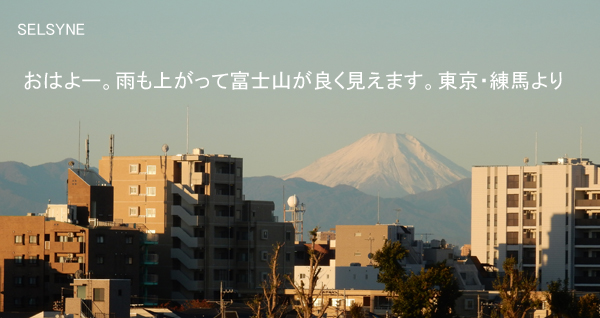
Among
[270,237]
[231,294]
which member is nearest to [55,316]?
[231,294]

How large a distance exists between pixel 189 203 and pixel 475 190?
135ft

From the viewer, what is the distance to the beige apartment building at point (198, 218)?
102562 millimetres

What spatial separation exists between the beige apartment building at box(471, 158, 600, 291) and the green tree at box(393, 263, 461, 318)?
48721 mm

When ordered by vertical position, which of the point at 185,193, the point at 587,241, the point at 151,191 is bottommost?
the point at 587,241

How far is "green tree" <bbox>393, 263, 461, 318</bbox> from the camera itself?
71812 mm

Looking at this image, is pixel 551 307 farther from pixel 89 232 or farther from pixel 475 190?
pixel 475 190

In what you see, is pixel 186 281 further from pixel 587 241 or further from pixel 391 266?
pixel 587 241

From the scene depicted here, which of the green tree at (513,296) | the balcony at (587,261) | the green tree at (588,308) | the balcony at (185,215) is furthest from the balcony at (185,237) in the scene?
the balcony at (587,261)

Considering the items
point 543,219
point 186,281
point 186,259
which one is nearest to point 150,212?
point 186,259

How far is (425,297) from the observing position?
72125mm

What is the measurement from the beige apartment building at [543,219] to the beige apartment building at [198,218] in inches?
1236

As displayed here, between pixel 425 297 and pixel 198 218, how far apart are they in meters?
36.2

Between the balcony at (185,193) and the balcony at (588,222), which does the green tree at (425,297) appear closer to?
the balcony at (185,193)

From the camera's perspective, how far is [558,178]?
125250 millimetres
